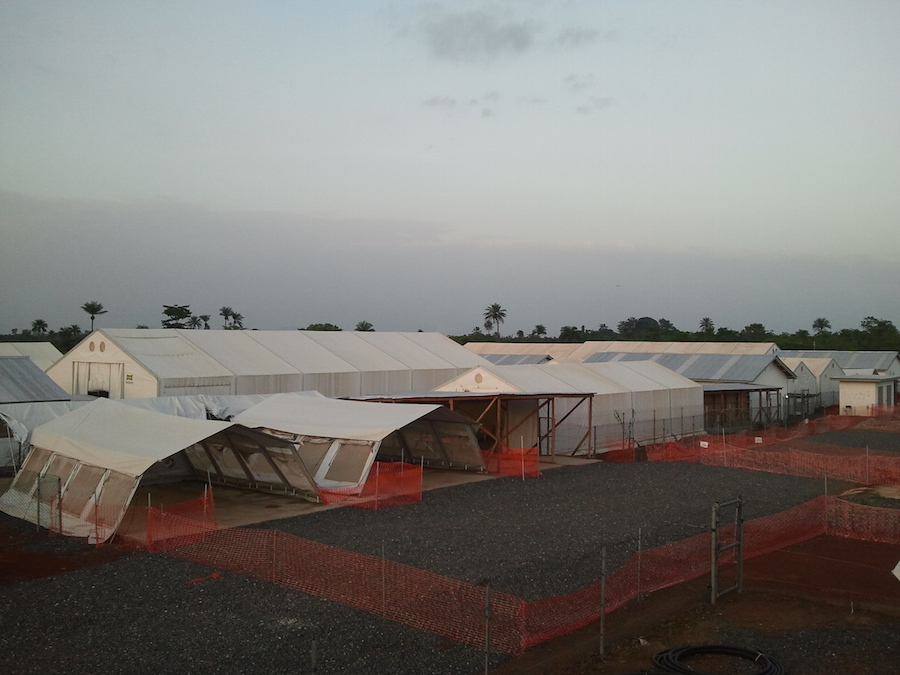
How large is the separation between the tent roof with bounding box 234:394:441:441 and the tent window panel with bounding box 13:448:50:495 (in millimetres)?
4654

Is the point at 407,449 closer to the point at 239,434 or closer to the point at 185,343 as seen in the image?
the point at 239,434

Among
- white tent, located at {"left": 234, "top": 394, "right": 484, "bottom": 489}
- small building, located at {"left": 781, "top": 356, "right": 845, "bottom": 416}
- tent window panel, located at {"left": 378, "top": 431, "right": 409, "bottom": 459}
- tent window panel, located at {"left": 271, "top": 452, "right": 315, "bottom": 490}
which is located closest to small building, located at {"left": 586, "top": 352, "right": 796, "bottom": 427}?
small building, located at {"left": 781, "top": 356, "right": 845, "bottom": 416}

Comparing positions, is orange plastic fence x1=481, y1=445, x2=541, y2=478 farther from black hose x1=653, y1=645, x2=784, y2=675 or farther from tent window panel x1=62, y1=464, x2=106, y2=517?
black hose x1=653, y1=645, x2=784, y2=675

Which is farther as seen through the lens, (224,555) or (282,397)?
(282,397)

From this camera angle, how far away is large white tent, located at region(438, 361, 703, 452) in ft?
96.3

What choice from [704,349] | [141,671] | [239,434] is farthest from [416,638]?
[704,349]

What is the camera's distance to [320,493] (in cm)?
1881

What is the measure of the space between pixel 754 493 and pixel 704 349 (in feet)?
125

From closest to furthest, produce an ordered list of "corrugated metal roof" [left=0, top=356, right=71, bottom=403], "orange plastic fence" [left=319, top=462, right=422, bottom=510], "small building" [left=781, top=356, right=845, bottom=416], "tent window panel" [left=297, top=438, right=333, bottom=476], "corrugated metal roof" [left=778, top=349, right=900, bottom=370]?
"orange plastic fence" [left=319, top=462, right=422, bottom=510], "tent window panel" [left=297, top=438, right=333, bottom=476], "corrugated metal roof" [left=0, top=356, right=71, bottom=403], "small building" [left=781, top=356, right=845, bottom=416], "corrugated metal roof" [left=778, top=349, right=900, bottom=370]

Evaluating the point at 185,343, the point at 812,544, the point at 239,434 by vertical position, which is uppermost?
the point at 185,343

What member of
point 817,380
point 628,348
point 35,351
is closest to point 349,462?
point 35,351

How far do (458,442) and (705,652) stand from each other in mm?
15286

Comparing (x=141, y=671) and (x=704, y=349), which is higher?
(x=704, y=349)

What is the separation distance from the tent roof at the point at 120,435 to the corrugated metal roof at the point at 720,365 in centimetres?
3488
